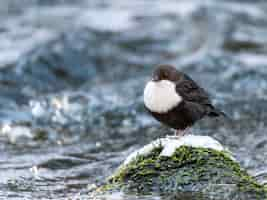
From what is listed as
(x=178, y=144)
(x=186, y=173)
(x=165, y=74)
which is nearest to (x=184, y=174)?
(x=186, y=173)

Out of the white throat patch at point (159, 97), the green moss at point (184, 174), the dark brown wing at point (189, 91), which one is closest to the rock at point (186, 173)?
the green moss at point (184, 174)

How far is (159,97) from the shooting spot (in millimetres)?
6203

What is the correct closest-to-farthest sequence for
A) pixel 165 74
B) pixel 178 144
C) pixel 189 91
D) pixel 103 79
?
pixel 178 144 → pixel 165 74 → pixel 189 91 → pixel 103 79

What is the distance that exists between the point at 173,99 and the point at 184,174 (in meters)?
0.93

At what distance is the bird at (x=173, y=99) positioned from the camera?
245 inches

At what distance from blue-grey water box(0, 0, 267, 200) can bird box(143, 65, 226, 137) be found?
36.6 inches

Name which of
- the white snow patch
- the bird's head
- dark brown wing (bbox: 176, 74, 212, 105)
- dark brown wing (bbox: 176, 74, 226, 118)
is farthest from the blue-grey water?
the bird's head

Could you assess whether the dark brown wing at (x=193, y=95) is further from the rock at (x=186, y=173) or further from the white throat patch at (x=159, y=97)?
the rock at (x=186, y=173)

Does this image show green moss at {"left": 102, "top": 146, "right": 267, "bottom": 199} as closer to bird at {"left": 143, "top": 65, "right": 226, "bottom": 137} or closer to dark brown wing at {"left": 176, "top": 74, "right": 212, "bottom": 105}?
bird at {"left": 143, "top": 65, "right": 226, "bottom": 137}

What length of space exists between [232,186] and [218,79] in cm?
673

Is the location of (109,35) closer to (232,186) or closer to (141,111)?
(141,111)

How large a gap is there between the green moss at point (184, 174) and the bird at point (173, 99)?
0.55 m

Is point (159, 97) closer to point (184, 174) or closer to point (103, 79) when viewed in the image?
point (184, 174)

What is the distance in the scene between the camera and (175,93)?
253 inches
